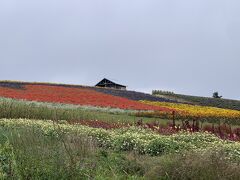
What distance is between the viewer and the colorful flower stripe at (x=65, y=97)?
30.8 metres

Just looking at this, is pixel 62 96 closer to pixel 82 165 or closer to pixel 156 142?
pixel 156 142

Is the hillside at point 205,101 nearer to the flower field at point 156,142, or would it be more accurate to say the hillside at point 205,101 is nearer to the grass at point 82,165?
the flower field at point 156,142

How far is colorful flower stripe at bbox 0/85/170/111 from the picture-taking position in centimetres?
3075

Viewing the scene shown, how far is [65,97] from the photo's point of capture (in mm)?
33000

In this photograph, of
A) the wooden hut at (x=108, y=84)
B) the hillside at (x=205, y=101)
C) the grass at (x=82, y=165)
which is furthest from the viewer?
the wooden hut at (x=108, y=84)

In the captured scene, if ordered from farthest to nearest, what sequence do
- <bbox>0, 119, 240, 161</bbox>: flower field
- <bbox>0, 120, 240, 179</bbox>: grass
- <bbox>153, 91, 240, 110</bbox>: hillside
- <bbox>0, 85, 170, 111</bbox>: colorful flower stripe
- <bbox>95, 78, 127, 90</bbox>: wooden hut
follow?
<bbox>95, 78, 127, 90</bbox>: wooden hut → <bbox>153, 91, 240, 110</bbox>: hillside → <bbox>0, 85, 170, 111</bbox>: colorful flower stripe → <bbox>0, 119, 240, 161</bbox>: flower field → <bbox>0, 120, 240, 179</bbox>: grass

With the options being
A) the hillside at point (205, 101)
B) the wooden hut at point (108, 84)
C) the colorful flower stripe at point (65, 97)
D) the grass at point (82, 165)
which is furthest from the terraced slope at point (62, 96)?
the grass at point (82, 165)

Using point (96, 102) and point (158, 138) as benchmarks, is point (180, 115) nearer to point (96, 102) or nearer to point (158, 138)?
point (96, 102)

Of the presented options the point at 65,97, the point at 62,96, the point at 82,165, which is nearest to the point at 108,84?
the point at 62,96

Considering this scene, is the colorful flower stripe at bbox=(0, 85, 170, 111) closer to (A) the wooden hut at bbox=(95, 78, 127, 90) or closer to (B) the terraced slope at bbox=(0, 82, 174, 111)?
(B) the terraced slope at bbox=(0, 82, 174, 111)

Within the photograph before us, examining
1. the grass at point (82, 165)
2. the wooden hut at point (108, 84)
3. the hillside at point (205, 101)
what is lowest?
the grass at point (82, 165)

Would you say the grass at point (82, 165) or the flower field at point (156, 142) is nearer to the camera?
the grass at point (82, 165)

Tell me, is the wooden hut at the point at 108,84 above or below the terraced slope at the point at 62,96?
above

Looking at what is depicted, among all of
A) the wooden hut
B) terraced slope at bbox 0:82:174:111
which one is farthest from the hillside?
terraced slope at bbox 0:82:174:111
